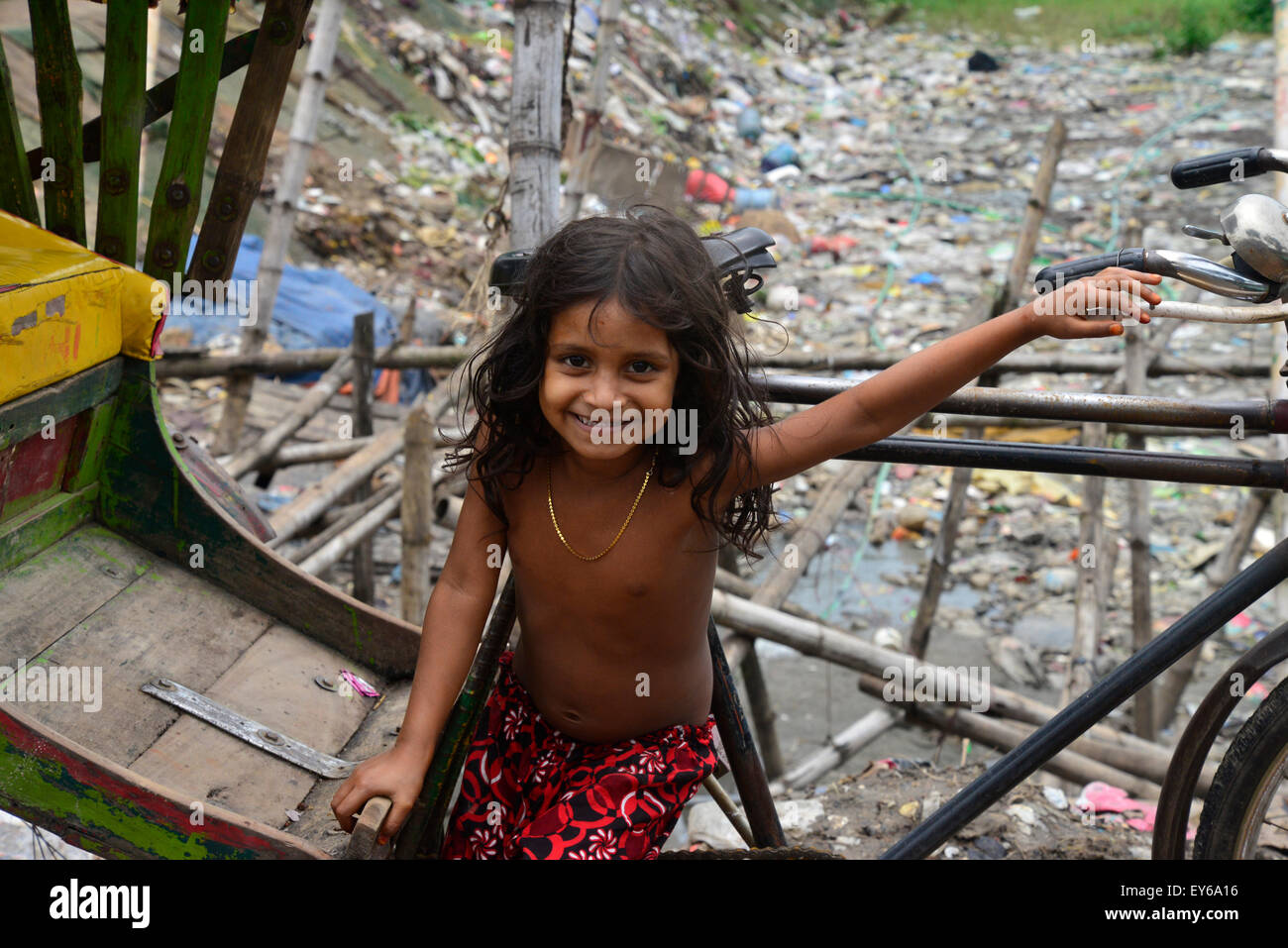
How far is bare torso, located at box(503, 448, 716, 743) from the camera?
5.40 feet

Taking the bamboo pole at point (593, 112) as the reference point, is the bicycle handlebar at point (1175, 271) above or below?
below

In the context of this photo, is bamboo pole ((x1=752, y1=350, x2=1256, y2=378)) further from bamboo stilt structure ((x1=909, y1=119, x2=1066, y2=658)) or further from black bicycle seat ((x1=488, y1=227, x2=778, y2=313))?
black bicycle seat ((x1=488, y1=227, x2=778, y2=313))

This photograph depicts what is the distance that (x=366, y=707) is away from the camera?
2219mm

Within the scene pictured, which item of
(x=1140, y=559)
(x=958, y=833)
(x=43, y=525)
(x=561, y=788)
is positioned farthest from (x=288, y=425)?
(x=1140, y=559)

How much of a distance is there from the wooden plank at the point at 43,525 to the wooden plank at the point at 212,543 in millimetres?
52

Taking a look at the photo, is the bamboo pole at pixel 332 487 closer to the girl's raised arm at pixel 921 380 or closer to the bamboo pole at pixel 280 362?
the bamboo pole at pixel 280 362

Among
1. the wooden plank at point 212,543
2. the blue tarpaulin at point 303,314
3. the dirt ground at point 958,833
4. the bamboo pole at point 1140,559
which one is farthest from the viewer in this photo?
the blue tarpaulin at point 303,314

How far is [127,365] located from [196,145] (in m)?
0.46

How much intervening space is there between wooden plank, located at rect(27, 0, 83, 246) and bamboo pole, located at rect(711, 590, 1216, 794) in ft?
6.14

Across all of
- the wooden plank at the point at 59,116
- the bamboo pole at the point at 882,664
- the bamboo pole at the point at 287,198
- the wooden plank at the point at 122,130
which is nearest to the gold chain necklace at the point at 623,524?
the wooden plank at the point at 122,130

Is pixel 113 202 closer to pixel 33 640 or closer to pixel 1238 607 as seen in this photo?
pixel 33 640

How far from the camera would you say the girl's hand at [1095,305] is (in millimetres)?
1374

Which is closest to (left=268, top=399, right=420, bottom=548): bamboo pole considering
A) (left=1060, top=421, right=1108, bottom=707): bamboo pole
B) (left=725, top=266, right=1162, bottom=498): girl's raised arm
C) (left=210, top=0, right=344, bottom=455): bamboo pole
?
(left=210, top=0, right=344, bottom=455): bamboo pole

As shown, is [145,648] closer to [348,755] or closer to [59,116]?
[348,755]
